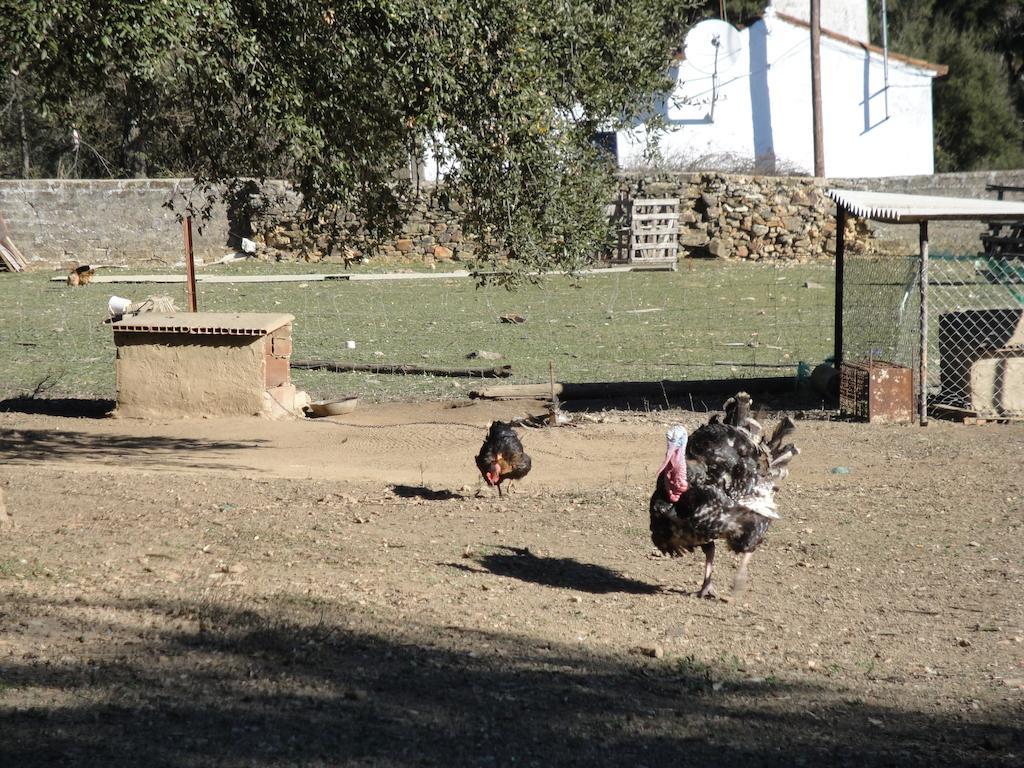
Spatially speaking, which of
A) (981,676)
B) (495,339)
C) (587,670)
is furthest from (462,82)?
(495,339)

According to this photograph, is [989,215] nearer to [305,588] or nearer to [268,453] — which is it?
[268,453]

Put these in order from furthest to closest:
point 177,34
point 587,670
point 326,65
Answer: point 326,65
point 177,34
point 587,670

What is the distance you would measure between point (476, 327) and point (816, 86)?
21.0 m

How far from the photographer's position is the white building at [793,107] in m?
39.0

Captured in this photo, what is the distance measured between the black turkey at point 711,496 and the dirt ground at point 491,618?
340 mm

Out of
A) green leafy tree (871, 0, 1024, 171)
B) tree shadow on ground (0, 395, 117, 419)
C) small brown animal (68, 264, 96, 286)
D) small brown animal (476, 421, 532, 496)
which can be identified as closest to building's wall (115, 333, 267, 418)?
tree shadow on ground (0, 395, 117, 419)

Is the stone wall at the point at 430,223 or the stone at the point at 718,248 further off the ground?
the stone wall at the point at 430,223

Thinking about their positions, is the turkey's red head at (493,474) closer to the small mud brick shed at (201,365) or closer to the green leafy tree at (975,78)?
the small mud brick shed at (201,365)

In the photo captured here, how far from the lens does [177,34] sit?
288 inches

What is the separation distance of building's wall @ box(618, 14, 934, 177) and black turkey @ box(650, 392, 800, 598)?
32.2 meters

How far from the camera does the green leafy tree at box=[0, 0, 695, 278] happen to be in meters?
7.59

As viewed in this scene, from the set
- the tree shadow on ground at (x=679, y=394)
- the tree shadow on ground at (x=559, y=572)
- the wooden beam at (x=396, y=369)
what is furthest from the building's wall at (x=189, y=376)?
the tree shadow on ground at (x=559, y=572)

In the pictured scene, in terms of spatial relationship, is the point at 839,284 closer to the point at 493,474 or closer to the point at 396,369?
the point at 396,369

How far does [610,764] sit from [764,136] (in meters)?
38.0
